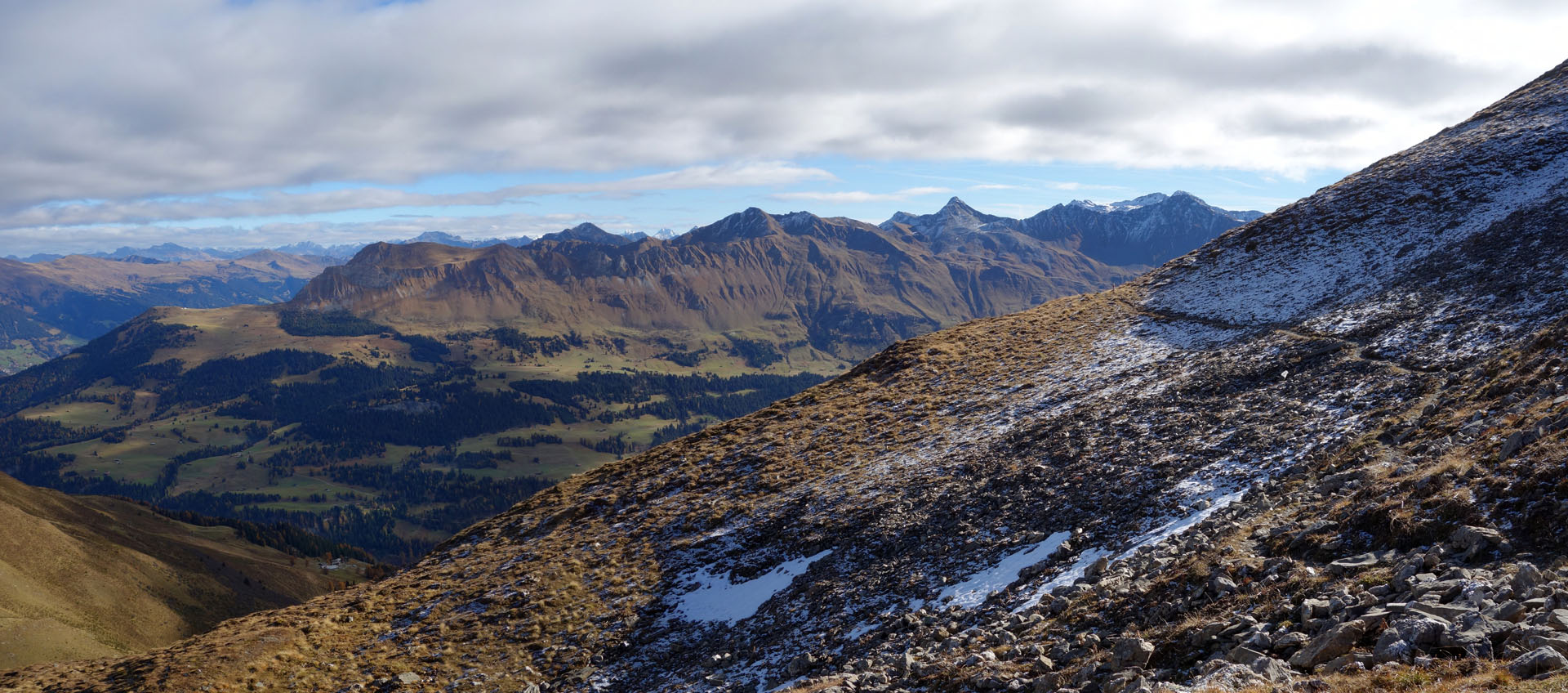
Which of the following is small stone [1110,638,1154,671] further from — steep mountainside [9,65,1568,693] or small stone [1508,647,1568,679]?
small stone [1508,647,1568,679]

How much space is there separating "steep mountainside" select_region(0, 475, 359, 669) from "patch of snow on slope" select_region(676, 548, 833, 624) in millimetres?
92786

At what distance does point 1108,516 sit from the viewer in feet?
74.8

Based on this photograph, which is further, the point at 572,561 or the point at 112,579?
the point at 112,579

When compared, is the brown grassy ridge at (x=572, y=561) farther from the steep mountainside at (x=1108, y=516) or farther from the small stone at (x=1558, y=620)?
the small stone at (x=1558, y=620)

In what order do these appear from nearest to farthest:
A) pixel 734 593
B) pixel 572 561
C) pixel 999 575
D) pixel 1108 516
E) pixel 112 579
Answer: pixel 999 575 < pixel 1108 516 < pixel 734 593 < pixel 572 561 < pixel 112 579

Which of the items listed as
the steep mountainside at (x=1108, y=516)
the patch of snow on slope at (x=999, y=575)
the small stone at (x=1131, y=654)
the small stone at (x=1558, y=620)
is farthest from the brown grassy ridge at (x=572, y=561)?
the small stone at (x=1558, y=620)

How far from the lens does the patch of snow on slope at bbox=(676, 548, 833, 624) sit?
25422 millimetres

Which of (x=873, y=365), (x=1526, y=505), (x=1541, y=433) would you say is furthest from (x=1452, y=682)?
(x=873, y=365)

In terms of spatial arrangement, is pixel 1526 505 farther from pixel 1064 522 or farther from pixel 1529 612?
pixel 1064 522

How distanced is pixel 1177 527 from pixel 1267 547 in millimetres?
3800

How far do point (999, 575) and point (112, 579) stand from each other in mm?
162877

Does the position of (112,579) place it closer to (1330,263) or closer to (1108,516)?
(1108,516)

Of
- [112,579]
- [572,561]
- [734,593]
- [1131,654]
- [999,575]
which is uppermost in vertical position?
[1131,654]

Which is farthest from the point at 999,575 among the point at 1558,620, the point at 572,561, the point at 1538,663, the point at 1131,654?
the point at 572,561
